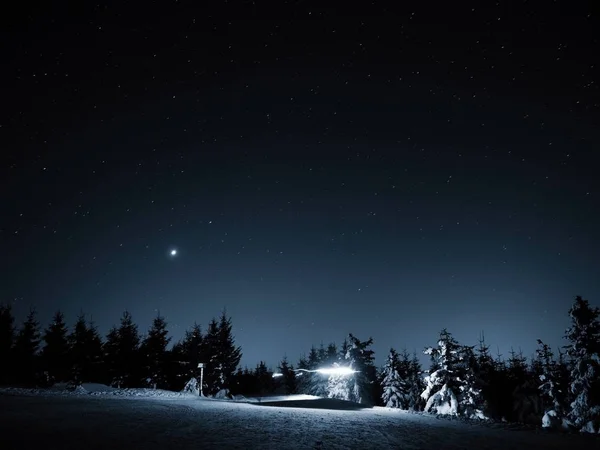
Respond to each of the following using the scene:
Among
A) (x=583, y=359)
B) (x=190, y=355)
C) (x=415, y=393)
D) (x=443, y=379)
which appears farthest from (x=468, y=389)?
(x=190, y=355)

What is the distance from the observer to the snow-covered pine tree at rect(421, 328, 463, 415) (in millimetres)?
35062

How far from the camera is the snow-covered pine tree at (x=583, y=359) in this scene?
102 ft

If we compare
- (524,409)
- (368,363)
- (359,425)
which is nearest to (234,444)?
(359,425)

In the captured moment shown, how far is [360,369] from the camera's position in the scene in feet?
170

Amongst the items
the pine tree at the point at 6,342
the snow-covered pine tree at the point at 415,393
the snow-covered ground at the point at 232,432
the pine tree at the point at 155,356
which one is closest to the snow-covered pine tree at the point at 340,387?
the snow-covered pine tree at the point at 415,393

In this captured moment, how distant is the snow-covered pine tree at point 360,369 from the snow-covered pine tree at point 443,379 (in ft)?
48.7

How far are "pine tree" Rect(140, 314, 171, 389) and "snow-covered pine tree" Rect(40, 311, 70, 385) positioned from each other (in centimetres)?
986

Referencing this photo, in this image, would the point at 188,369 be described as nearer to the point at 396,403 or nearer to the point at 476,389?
the point at 396,403

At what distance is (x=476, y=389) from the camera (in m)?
36.2

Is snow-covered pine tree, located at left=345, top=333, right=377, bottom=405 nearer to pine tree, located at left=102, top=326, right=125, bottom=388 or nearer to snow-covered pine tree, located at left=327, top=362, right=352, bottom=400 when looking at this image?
snow-covered pine tree, located at left=327, top=362, right=352, bottom=400

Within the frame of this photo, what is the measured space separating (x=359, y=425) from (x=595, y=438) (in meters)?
8.55

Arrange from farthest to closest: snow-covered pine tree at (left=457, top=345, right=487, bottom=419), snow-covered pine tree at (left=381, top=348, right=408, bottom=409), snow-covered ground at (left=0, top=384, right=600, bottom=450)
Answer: snow-covered pine tree at (left=381, top=348, right=408, bottom=409)
snow-covered pine tree at (left=457, top=345, right=487, bottom=419)
snow-covered ground at (left=0, top=384, right=600, bottom=450)

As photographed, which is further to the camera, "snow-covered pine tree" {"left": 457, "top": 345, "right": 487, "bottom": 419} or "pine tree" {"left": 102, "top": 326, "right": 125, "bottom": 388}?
"pine tree" {"left": 102, "top": 326, "right": 125, "bottom": 388}

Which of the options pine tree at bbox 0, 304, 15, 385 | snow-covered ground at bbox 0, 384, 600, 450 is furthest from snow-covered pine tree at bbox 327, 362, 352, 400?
pine tree at bbox 0, 304, 15, 385
